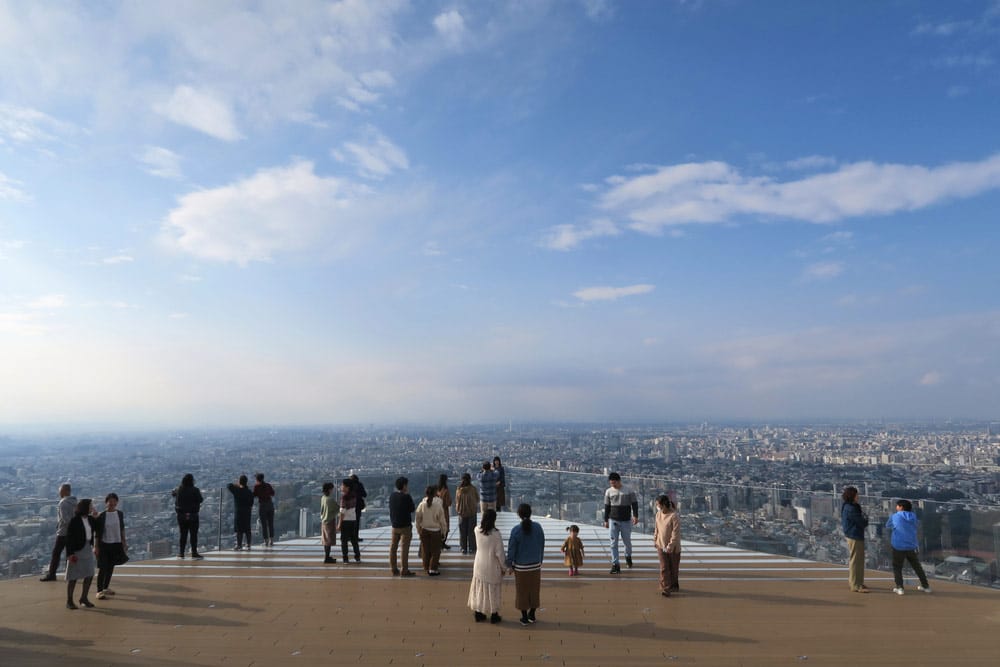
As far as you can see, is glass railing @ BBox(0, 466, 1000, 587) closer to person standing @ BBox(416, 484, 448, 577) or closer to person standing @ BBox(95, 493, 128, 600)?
person standing @ BBox(95, 493, 128, 600)

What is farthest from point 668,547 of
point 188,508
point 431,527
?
point 188,508

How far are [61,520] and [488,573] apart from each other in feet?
22.2

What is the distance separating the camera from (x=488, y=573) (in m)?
7.95

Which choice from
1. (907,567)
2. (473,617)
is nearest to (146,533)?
(473,617)

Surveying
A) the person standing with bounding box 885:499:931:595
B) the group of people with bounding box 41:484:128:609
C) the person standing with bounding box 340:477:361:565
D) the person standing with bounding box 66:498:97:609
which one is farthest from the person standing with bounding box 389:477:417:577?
the person standing with bounding box 885:499:931:595

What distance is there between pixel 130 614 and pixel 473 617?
14.6 feet

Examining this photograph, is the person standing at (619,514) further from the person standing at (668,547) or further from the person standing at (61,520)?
the person standing at (61,520)

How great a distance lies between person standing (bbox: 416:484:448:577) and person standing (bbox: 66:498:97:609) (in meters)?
4.62

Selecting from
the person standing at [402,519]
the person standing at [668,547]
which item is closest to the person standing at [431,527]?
the person standing at [402,519]

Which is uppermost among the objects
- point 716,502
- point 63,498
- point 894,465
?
point 63,498

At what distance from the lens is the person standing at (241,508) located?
512 inches

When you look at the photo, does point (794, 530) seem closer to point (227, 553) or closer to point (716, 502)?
point (716, 502)

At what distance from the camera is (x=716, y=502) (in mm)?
13539

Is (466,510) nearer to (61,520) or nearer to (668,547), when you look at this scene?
(668,547)
